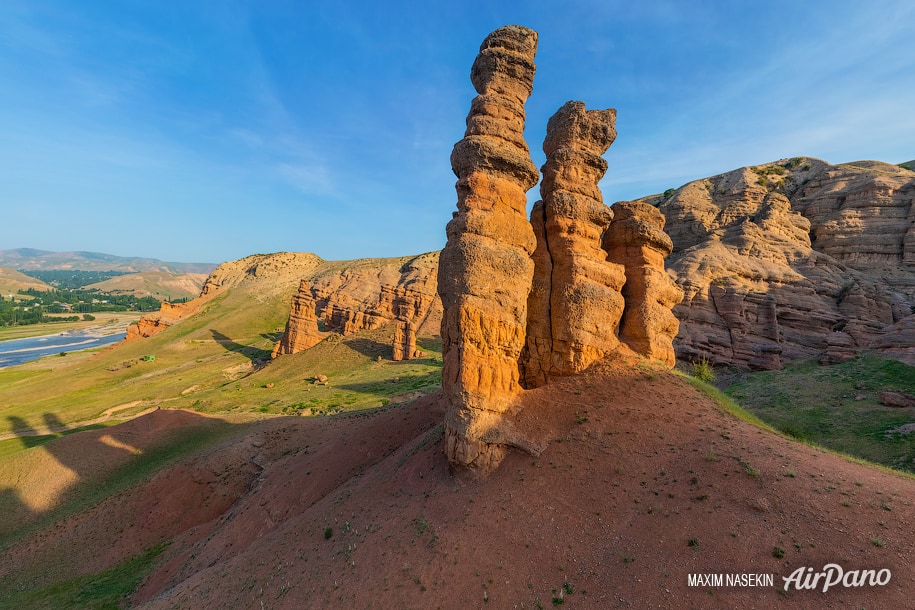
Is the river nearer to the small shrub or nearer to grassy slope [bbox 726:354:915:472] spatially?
the small shrub

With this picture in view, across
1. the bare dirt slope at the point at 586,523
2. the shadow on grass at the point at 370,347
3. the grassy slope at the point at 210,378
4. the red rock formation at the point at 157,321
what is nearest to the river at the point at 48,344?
the grassy slope at the point at 210,378

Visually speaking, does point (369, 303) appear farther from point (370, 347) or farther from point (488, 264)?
point (488, 264)

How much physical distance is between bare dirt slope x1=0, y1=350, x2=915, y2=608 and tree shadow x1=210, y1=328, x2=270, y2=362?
2169 inches

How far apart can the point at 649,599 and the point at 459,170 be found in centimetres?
1598

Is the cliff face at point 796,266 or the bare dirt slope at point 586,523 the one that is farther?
the cliff face at point 796,266

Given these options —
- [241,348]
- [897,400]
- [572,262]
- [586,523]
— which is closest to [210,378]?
[241,348]

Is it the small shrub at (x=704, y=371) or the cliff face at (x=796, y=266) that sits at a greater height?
the cliff face at (x=796, y=266)

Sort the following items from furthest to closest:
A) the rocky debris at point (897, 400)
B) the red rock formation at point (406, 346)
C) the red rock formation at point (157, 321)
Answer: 1. the red rock formation at point (157, 321)
2. the red rock formation at point (406, 346)
3. the rocky debris at point (897, 400)

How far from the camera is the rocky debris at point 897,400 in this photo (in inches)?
967

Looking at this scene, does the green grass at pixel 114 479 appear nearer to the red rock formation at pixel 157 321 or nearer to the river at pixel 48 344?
the red rock formation at pixel 157 321

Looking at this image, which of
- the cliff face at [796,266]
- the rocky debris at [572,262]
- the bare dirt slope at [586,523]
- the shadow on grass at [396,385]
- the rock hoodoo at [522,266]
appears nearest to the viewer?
the bare dirt slope at [586,523]

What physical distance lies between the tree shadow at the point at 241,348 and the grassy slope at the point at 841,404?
243ft

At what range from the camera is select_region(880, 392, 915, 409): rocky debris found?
24.6 metres

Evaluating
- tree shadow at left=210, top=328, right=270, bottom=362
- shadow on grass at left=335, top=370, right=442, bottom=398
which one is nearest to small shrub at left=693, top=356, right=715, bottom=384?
shadow on grass at left=335, top=370, right=442, bottom=398
